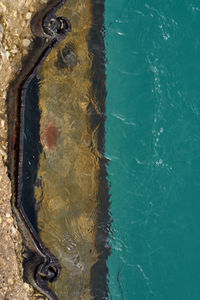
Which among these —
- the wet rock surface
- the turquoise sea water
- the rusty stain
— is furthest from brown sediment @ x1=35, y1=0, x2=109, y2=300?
the wet rock surface

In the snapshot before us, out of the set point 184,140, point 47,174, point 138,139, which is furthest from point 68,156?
point 184,140

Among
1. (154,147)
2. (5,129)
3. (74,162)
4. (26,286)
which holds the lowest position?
(26,286)

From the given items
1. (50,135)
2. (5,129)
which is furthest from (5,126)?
(50,135)

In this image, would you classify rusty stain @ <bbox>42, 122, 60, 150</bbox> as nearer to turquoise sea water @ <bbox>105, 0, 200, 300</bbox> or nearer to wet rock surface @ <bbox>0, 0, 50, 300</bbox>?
wet rock surface @ <bbox>0, 0, 50, 300</bbox>

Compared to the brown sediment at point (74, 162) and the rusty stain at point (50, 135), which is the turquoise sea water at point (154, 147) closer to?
the brown sediment at point (74, 162)

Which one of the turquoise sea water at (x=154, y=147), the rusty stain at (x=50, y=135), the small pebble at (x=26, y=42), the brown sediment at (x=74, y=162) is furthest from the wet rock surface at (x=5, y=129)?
the turquoise sea water at (x=154, y=147)

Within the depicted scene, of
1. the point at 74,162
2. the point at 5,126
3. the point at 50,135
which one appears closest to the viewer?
the point at 5,126

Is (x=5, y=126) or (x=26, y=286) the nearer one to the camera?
(x=5, y=126)

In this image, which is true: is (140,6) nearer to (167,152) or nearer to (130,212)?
(167,152)

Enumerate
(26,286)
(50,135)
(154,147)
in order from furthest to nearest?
(154,147) → (50,135) → (26,286)

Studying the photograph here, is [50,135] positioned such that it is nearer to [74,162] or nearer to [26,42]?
[74,162]
